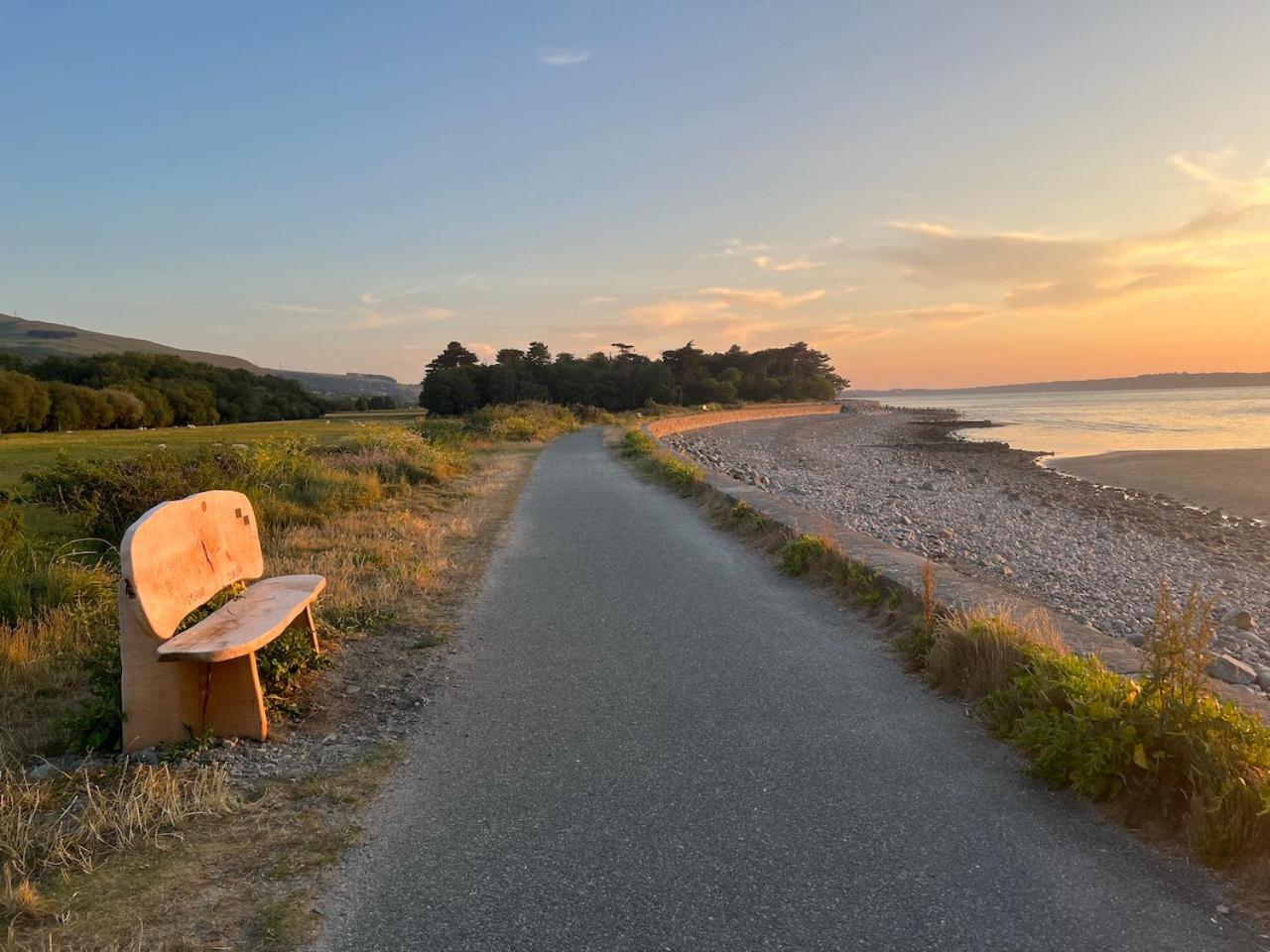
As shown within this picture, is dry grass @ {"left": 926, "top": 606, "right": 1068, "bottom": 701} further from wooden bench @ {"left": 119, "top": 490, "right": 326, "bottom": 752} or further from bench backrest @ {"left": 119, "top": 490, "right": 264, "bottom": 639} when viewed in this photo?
bench backrest @ {"left": 119, "top": 490, "right": 264, "bottom": 639}

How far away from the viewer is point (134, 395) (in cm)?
4769

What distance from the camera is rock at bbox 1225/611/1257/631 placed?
27.3ft

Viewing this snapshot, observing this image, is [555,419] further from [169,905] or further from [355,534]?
[169,905]

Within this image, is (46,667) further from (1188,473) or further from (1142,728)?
(1188,473)

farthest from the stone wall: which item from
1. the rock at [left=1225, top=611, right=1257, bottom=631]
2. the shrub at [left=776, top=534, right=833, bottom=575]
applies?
the rock at [left=1225, top=611, right=1257, bottom=631]

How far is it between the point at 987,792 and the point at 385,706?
3.07 metres

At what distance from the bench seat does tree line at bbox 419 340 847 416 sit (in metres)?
52.2

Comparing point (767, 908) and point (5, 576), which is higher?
point (5, 576)

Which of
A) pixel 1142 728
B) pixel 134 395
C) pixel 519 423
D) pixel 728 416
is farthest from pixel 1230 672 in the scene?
pixel 134 395

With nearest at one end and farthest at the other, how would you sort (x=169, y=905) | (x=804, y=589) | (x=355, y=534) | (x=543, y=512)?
(x=169, y=905), (x=804, y=589), (x=355, y=534), (x=543, y=512)

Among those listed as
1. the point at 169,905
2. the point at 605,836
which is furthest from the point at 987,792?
the point at 169,905

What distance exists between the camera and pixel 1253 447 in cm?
3344

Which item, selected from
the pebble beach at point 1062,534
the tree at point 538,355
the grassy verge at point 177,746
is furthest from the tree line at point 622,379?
the grassy verge at point 177,746

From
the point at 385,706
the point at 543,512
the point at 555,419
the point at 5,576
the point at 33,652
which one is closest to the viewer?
the point at 385,706
